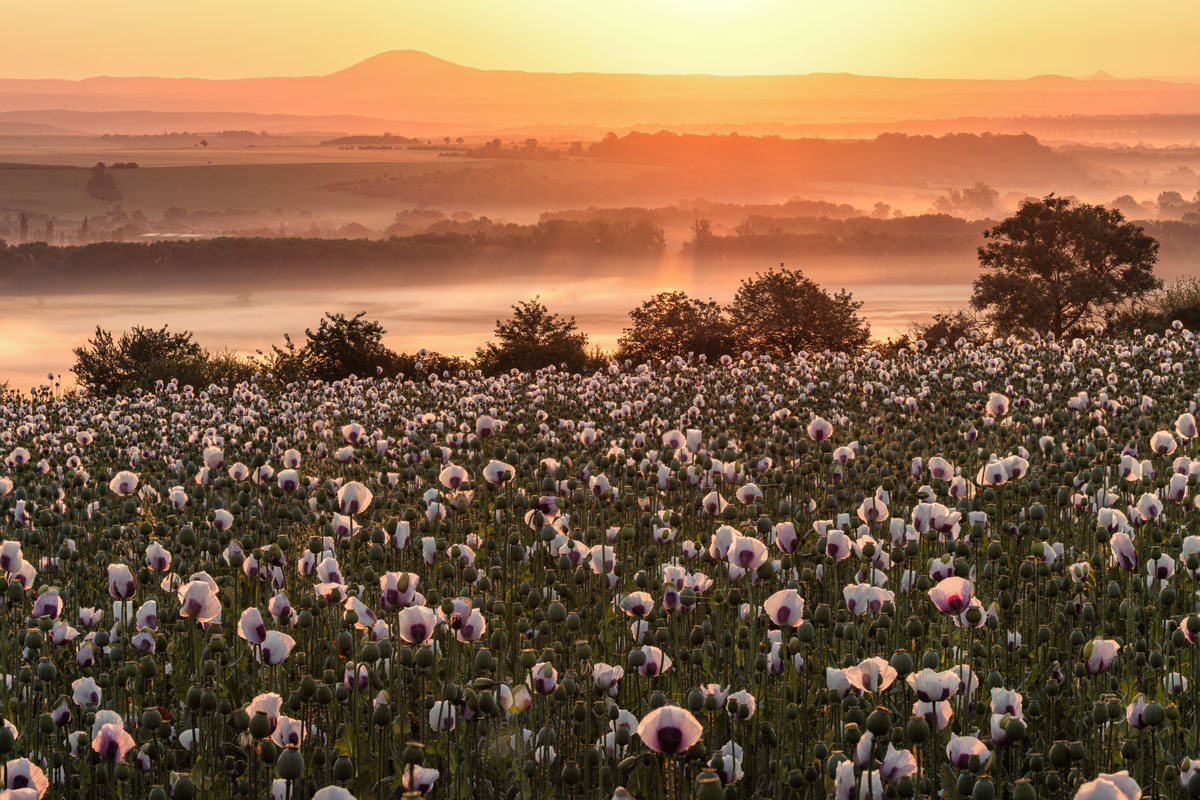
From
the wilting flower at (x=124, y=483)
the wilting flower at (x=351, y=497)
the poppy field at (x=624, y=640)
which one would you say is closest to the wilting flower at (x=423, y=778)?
the poppy field at (x=624, y=640)

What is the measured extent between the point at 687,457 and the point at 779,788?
19.5 ft

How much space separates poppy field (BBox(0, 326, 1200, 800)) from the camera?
4.59m

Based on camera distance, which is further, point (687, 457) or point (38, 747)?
point (687, 457)

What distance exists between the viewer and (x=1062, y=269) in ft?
182

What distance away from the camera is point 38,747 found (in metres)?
5.59

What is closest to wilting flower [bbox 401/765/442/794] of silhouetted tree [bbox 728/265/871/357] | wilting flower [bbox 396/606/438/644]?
wilting flower [bbox 396/606/438/644]

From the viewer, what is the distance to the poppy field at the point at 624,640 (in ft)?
15.0

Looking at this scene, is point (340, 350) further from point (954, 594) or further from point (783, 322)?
point (954, 594)

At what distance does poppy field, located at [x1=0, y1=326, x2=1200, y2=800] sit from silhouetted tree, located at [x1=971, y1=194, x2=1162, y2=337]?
46.2 metres

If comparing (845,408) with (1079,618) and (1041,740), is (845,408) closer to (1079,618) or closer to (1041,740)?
(1079,618)

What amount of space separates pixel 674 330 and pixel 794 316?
20.3ft

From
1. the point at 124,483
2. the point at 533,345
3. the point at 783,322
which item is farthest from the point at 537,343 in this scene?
the point at 124,483

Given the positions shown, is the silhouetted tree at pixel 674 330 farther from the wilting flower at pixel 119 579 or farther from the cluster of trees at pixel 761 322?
the wilting flower at pixel 119 579

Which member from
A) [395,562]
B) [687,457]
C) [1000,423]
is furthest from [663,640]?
[1000,423]
